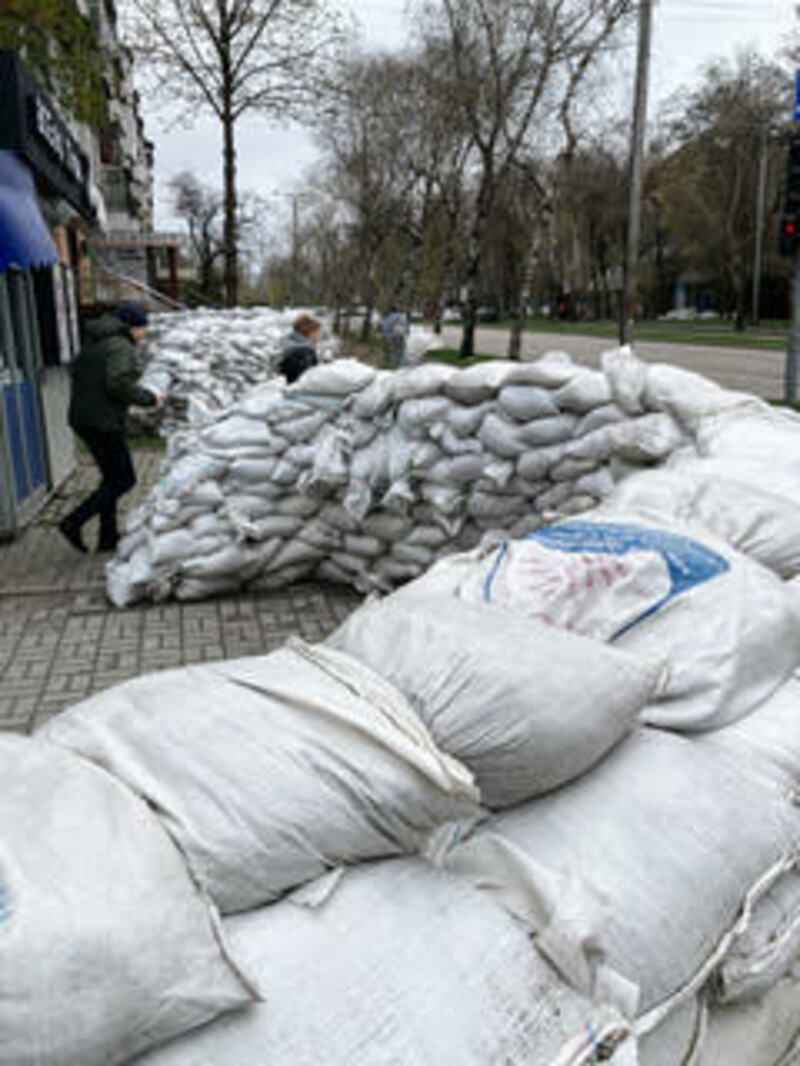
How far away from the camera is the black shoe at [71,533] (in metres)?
6.02

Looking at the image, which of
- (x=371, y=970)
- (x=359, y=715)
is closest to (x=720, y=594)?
(x=359, y=715)

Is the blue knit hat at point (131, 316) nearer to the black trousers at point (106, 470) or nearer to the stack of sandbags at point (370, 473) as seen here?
the black trousers at point (106, 470)

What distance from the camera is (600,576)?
85.0 inches

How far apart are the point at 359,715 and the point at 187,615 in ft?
11.9

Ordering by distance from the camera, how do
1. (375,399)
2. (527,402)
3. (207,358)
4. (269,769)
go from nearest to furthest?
(269,769) < (527,402) < (375,399) < (207,358)

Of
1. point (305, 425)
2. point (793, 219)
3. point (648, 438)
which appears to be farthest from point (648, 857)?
point (793, 219)

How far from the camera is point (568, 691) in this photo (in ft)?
5.65

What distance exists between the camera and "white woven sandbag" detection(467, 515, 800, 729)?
82.0 inches

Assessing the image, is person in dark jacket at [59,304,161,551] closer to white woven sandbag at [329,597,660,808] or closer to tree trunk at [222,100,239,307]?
white woven sandbag at [329,597,660,808]

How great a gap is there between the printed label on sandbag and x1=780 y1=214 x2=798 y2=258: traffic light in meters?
10.4

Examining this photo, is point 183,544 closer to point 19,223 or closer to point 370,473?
point 370,473

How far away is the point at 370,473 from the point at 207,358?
8.76m

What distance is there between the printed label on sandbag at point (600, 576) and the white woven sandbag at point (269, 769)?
0.61 m

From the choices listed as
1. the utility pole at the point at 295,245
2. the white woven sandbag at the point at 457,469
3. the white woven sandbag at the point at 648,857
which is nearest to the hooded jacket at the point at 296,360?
the white woven sandbag at the point at 457,469
